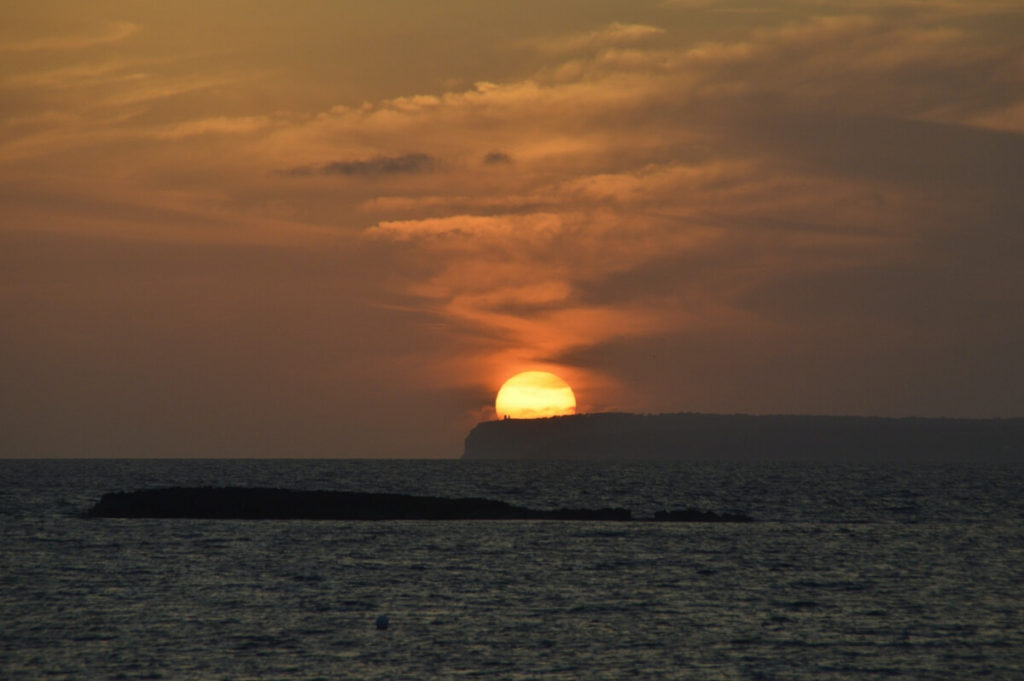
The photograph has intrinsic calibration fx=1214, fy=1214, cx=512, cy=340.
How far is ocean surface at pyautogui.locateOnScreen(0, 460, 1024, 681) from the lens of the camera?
3888cm

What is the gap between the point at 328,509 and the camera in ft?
319

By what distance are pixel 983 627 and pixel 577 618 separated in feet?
50.8

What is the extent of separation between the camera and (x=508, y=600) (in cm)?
5241

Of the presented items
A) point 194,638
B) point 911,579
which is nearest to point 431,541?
point 911,579

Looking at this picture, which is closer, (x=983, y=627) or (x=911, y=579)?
(x=983, y=627)

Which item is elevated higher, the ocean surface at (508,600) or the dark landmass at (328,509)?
the dark landmass at (328,509)

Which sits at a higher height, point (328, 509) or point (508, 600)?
point (328, 509)

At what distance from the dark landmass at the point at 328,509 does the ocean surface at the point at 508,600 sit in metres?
3.69

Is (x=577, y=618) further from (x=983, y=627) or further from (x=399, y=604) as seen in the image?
(x=983, y=627)

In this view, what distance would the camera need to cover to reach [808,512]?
111812 millimetres

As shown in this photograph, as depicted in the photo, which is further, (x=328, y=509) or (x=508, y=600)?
(x=328, y=509)

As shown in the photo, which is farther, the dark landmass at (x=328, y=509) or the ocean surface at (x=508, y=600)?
the dark landmass at (x=328, y=509)

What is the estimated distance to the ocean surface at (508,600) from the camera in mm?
38875

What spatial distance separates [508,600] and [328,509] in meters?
47.1
